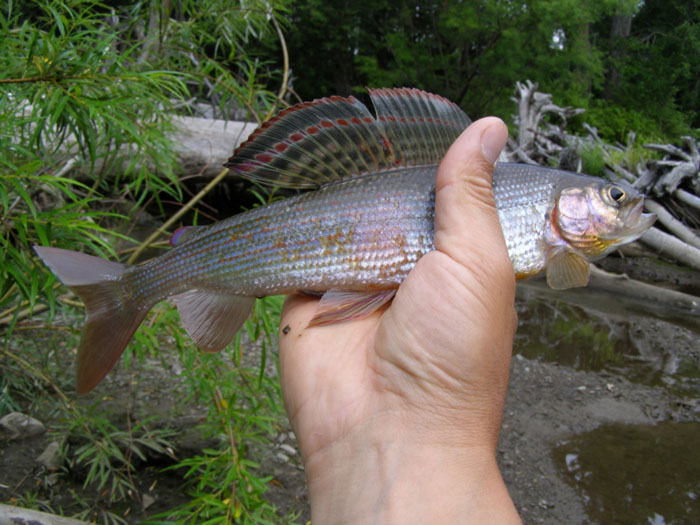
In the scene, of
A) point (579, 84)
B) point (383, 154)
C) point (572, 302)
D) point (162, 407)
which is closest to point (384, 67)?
point (579, 84)

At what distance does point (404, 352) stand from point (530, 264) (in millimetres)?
635

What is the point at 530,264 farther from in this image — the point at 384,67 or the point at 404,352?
the point at 384,67

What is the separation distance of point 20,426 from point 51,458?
21.8 inches

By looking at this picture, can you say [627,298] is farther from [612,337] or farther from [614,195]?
[614,195]

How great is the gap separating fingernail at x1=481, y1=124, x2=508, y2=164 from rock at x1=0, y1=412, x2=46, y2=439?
14.1 feet

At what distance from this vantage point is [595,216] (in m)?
2.06

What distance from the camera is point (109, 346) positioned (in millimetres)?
2031

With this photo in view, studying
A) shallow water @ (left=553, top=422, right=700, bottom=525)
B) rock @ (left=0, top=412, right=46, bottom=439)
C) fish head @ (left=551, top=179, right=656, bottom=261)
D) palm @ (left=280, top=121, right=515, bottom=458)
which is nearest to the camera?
palm @ (left=280, top=121, right=515, bottom=458)

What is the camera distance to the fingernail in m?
1.95

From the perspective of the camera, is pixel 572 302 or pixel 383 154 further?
pixel 572 302

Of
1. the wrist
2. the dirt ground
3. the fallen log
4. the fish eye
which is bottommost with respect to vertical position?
the dirt ground

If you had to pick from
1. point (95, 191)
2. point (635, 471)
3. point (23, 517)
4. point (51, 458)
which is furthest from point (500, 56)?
point (23, 517)

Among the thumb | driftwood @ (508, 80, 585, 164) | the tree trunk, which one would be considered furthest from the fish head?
the tree trunk

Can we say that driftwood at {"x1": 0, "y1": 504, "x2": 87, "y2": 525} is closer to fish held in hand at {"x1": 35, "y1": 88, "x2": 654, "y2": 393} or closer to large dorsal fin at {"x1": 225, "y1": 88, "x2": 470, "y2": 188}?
fish held in hand at {"x1": 35, "y1": 88, "x2": 654, "y2": 393}
